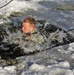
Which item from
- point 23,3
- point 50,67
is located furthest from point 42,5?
point 50,67

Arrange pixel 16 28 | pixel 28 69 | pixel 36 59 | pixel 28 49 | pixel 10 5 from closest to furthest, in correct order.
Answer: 1. pixel 28 69
2. pixel 36 59
3. pixel 28 49
4. pixel 16 28
5. pixel 10 5

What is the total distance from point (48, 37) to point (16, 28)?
3.30 ft

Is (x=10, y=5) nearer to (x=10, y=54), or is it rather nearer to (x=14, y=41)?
(x=14, y=41)

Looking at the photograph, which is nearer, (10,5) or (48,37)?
(48,37)

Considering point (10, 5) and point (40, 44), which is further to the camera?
point (10, 5)

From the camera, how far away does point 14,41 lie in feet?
22.2

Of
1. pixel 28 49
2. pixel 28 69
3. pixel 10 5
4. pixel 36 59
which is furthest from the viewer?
pixel 10 5

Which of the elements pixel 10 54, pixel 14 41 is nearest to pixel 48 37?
pixel 14 41

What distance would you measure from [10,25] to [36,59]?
7.19 ft

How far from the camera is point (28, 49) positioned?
6398 mm

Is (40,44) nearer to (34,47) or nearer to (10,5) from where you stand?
(34,47)

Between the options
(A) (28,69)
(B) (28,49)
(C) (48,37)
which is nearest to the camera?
(A) (28,69)

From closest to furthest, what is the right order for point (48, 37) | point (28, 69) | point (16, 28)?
1. point (28, 69)
2. point (48, 37)
3. point (16, 28)

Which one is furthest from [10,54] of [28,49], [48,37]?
[48,37]
